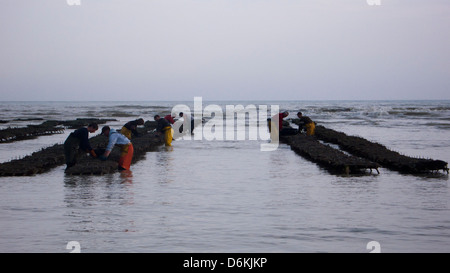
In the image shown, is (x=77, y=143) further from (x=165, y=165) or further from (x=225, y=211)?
(x=225, y=211)

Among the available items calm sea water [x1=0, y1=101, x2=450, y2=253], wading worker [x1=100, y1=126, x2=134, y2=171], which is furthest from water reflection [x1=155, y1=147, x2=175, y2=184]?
wading worker [x1=100, y1=126, x2=134, y2=171]

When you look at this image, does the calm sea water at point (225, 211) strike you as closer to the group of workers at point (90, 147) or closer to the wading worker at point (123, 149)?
the wading worker at point (123, 149)

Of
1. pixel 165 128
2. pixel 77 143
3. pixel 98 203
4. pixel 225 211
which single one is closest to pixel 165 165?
pixel 77 143

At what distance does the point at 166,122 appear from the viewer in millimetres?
28281

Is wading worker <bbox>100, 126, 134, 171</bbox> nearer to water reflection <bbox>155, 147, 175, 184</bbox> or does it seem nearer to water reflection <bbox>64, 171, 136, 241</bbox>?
water reflection <bbox>64, 171, 136, 241</bbox>

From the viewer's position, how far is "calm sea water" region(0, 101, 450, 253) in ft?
32.3

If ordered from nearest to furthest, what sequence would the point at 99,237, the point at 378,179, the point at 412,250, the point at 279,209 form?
the point at 412,250 < the point at 99,237 < the point at 279,209 < the point at 378,179

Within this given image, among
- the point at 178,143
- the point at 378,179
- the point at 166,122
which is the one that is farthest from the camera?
the point at 178,143

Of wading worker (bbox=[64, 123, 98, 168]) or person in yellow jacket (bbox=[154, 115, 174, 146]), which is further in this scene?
person in yellow jacket (bbox=[154, 115, 174, 146])

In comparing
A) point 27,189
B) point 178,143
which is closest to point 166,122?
point 178,143

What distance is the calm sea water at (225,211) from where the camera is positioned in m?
9.85

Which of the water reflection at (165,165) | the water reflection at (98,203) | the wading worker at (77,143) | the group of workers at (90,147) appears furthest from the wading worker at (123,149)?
the water reflection at (165,165)
